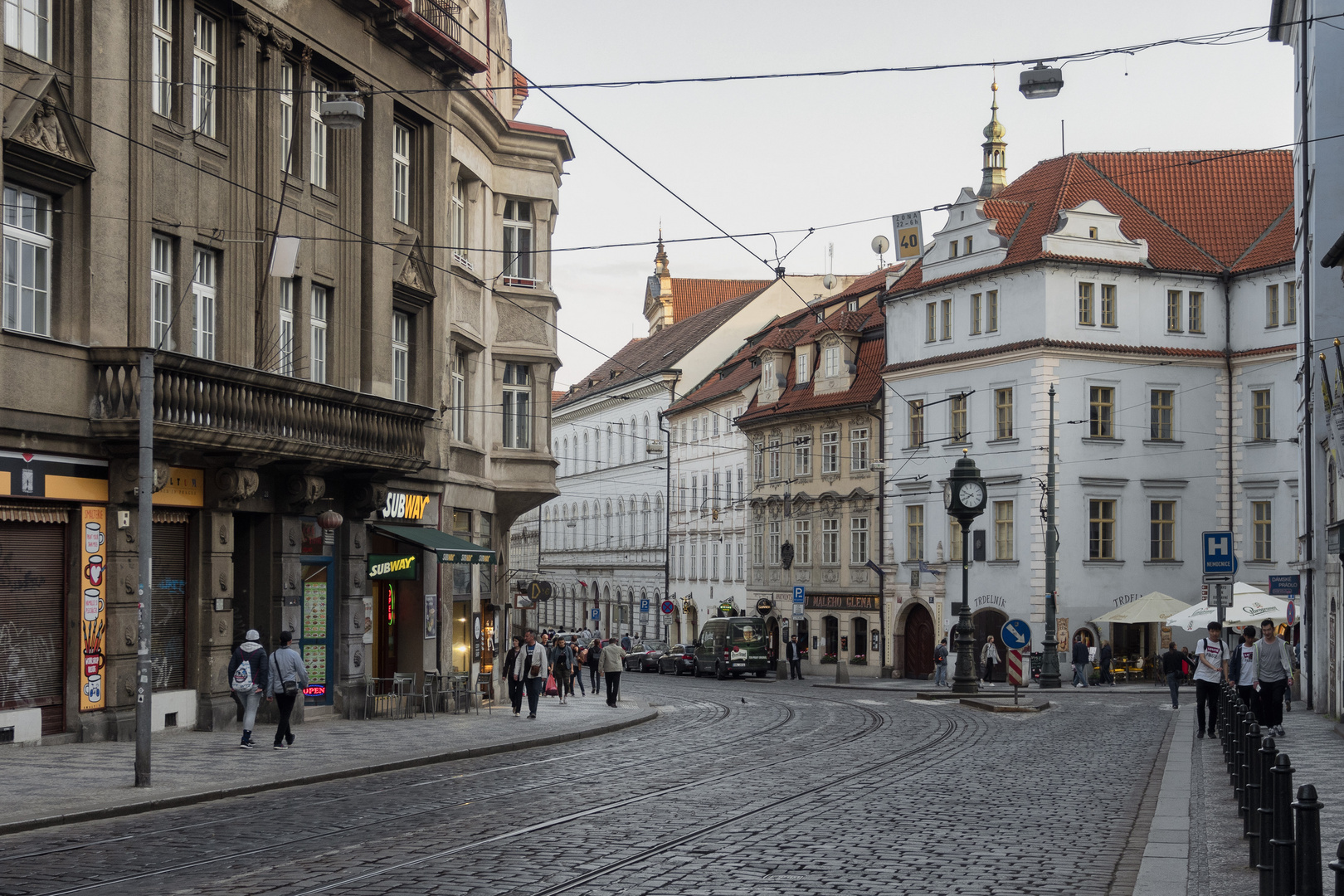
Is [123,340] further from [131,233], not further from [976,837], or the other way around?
[976,837]

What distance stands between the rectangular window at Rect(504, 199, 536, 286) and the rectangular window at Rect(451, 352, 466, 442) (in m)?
2.47

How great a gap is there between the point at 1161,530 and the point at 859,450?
12355mm

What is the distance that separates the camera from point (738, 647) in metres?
59.6

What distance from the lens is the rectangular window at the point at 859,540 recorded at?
6181 cm

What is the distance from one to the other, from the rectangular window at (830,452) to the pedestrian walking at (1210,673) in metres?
38.3

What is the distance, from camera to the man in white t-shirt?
2333 cm

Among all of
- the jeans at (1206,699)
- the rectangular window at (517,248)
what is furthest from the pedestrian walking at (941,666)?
the jeans at (1206,699)

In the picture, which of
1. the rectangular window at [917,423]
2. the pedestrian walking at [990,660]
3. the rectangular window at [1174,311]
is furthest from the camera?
the rectangular window at [917,423]

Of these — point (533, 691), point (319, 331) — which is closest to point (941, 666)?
point (533, 691)

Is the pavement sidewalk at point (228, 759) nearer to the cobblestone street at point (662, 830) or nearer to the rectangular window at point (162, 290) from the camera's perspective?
the cobblestone street at point (662, 830)

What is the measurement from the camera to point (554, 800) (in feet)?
52.9

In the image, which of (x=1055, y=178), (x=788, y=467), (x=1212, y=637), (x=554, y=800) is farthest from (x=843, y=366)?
(x=554, y=800)

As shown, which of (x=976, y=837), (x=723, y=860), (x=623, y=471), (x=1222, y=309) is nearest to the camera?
(x=723, y=860)

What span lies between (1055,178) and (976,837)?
153 feet
